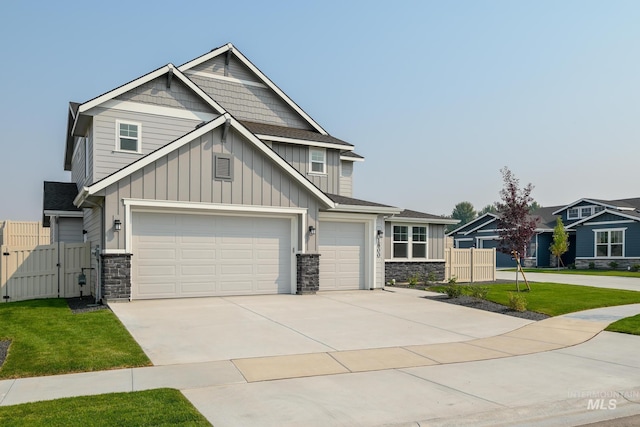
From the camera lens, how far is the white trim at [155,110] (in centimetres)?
1762

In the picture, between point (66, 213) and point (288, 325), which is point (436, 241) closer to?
point (288, 325)

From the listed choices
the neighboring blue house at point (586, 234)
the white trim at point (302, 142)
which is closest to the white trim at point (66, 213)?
the white trim at point (302, 142)

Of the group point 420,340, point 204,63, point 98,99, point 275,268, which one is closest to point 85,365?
point 420,340

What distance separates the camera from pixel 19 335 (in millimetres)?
9727

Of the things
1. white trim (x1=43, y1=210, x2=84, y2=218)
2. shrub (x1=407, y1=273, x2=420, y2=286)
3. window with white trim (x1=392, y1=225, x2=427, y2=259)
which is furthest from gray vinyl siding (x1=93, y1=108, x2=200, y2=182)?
shrub (x1=407, y1=273, x2=420, y2=286)

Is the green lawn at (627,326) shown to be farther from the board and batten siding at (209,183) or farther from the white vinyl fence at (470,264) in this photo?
the white vinyl fence at (470,264)

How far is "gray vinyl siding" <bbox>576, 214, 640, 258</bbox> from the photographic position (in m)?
36.0

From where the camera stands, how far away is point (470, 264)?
83.3 ft

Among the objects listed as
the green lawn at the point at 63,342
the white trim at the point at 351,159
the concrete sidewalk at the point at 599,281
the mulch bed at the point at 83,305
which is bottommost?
the concrete sidewalk at the point at 599,281

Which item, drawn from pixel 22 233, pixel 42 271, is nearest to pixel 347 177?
pixel 42 271

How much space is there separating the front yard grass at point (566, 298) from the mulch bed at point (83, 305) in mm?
12065

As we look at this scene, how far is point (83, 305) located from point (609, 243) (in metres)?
37.7

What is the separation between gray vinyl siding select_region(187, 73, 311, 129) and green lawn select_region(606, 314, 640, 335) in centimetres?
1529

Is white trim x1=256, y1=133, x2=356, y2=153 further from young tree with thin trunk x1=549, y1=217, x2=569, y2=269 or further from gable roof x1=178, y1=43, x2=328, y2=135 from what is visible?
young tree with thin trunk x1=549, y1=217, x2=569, y2=269
